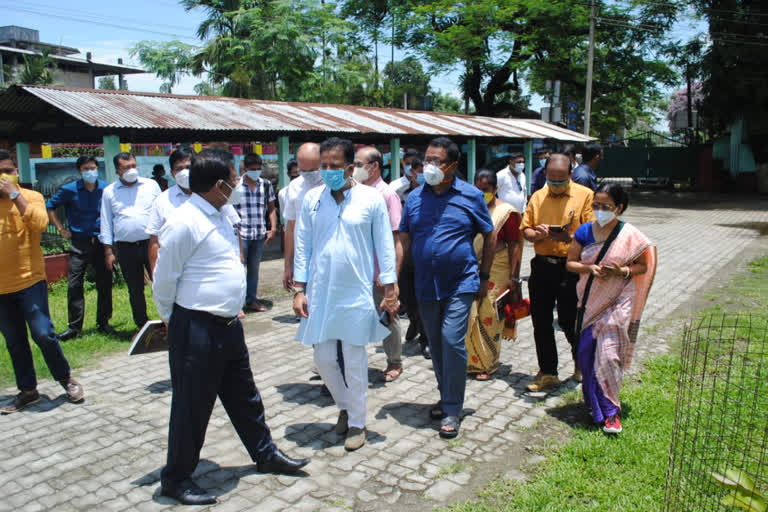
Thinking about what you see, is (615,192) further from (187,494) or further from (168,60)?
(168,60)

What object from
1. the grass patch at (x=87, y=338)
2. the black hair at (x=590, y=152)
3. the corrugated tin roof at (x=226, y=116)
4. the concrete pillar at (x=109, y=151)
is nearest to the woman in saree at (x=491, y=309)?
the black hair at (x=590, y=152)

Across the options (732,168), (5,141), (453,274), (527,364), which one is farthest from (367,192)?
(732,168)

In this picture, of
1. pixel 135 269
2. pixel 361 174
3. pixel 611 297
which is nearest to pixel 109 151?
pixel 135 269

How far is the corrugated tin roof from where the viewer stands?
30.3ft

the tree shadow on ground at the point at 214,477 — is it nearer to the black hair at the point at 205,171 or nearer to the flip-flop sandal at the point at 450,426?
the flip-flop sandal at the point at 450,426

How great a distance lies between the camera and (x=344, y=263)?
3785 millimetres

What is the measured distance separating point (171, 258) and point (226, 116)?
9077mm

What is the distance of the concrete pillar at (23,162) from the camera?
10656 millimetres

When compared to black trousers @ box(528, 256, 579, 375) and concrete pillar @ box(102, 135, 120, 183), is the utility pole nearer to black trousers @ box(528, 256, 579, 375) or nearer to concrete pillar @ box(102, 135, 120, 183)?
Result: concrete pillar @ box(102, 135, 120, 183)

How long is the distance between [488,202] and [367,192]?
59.9 inches

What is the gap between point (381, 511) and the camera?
324cm

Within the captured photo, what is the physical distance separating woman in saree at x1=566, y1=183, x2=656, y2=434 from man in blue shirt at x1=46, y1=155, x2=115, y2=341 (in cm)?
504

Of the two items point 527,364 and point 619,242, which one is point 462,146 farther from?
point 619,242

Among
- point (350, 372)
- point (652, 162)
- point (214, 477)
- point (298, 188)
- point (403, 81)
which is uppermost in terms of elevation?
point (403, 81)
